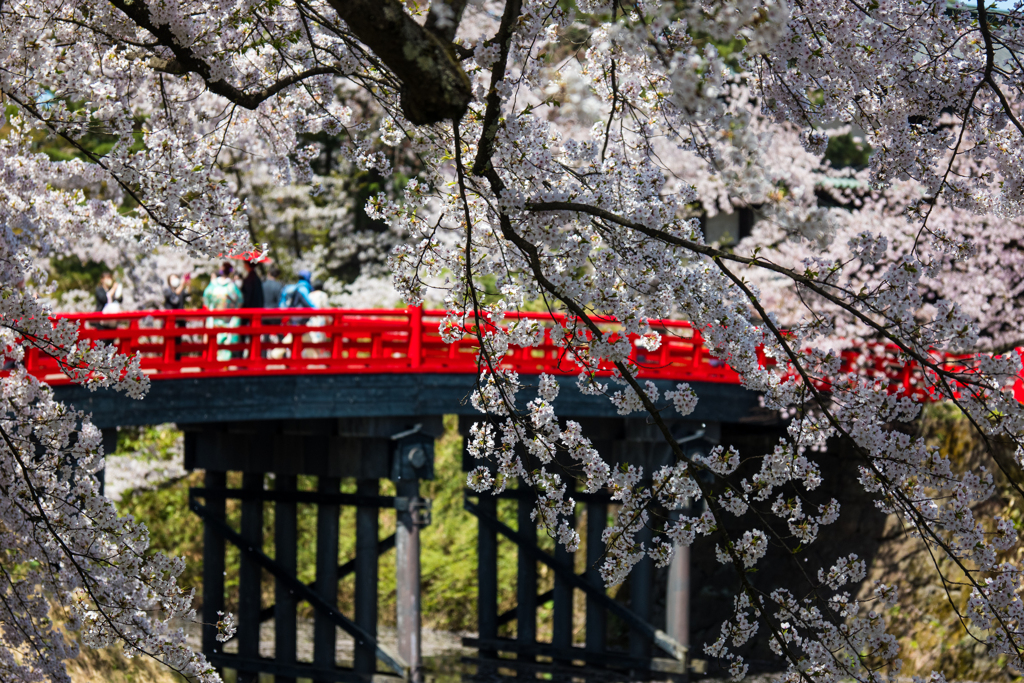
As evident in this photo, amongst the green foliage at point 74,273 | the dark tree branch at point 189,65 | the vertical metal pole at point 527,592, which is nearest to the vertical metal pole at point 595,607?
the vertical metal pole at point 527,592

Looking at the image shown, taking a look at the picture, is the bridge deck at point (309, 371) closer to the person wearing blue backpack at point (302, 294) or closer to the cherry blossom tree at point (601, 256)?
the person wearing blue backpack at point (302, 294)

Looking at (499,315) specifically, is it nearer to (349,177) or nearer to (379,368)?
(379,368)

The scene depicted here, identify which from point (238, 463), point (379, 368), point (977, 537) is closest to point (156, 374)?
point (379, 368)

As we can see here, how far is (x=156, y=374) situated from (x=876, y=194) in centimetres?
1224

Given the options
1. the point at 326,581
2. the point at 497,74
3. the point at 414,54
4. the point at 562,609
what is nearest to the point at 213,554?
the point at 326,581

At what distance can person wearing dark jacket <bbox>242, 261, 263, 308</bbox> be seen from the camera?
492 inches

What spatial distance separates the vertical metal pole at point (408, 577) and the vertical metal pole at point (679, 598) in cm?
368

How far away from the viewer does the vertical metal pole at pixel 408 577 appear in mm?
13148

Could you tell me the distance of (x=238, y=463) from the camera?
14.5 m

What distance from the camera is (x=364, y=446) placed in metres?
13.5

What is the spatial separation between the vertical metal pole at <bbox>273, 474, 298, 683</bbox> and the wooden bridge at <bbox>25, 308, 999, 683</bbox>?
2cm

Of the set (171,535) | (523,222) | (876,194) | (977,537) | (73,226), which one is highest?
(876,194)

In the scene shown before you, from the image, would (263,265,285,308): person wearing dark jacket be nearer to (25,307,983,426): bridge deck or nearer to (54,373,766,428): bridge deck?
(25,307,983,426): bridge deck

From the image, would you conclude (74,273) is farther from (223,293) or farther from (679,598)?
(679,598)
